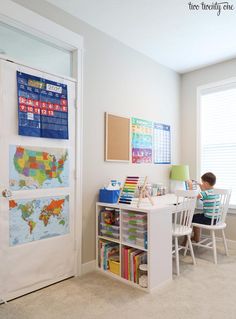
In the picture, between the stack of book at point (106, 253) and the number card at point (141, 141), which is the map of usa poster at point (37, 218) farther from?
the number card at point (141, 141)

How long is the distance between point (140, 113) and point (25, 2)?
1841mm

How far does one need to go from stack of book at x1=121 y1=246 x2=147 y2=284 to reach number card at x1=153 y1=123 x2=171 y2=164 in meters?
1.55

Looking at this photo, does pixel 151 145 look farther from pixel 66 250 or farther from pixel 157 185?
pixel 66 250

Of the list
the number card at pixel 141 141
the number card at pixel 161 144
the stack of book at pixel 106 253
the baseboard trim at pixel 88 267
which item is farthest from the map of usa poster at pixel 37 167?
the number card at pixel 161 144

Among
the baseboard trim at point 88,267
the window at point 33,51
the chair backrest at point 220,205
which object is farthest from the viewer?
the chair backrest at point 220,205

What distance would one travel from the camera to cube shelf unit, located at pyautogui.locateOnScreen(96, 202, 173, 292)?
2.29 meters

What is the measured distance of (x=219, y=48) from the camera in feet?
11.0

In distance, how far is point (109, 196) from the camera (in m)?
2.70

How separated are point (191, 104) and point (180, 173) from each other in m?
1.22

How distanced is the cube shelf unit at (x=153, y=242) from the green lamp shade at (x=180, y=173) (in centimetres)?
133

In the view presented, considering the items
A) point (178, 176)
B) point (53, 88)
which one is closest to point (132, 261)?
point (178, 176)

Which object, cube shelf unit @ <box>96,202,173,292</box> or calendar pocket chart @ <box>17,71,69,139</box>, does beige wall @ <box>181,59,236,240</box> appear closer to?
cube shelf unit @ <box>96,202,173,292</box>

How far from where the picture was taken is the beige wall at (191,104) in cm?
387

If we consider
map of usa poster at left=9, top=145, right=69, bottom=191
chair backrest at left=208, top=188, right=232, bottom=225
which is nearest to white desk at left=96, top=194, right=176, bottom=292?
map of usa poster at left=9, top=145, right=69, bottom=191
